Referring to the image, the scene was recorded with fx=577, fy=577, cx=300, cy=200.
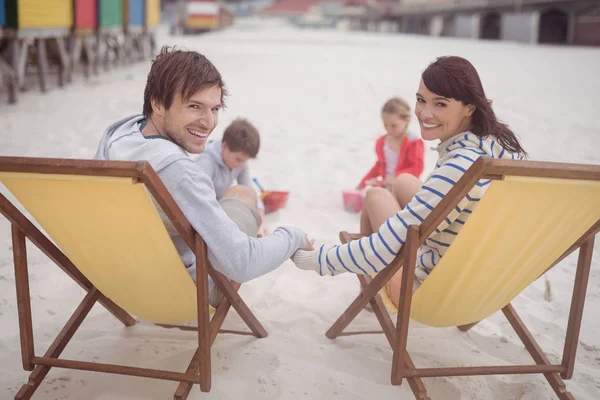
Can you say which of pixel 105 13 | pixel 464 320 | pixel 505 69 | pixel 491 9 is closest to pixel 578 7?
pixel 491 9

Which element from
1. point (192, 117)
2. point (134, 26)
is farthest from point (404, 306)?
point (134, 26)

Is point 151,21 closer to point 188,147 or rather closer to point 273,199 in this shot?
point 273,199

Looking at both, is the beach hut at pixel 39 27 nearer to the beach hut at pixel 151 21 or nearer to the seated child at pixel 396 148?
the beach hut at pixel 151 21

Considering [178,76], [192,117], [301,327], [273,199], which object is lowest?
[301,327]

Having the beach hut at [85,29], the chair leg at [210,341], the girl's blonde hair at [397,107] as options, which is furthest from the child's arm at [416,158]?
the beach hut at [85,29]

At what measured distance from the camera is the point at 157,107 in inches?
74.5

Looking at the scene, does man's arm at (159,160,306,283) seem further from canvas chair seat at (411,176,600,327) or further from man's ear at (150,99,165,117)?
canvas chair seat at (411,176,600,327)

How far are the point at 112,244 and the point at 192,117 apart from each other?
0.48m

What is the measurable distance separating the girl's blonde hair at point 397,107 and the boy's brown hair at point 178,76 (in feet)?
6.62

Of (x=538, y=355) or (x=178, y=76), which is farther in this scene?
(x=538, y=355)

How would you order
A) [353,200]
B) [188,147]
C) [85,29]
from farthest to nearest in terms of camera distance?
1. [85,29]
2. [353,200]
3. [188,147]

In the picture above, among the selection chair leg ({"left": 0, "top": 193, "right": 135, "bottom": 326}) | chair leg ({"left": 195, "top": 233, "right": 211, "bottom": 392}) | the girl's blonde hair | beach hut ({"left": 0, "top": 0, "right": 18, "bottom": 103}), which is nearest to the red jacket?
the girl's blonde hair

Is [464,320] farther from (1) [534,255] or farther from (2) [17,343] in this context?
(2) [17,343]

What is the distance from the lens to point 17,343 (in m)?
2.36
